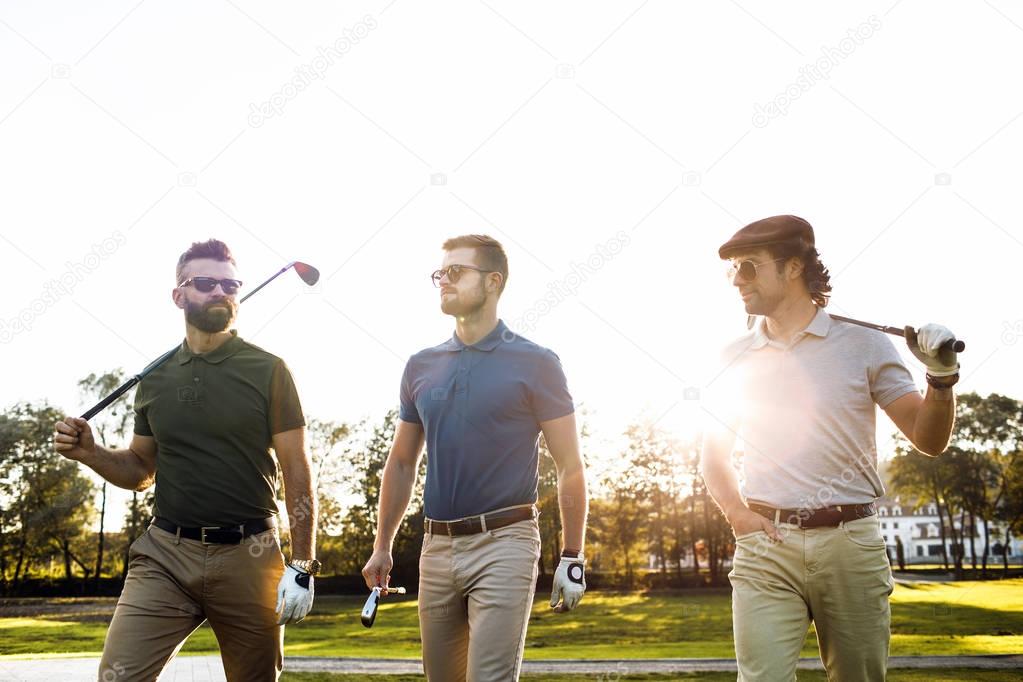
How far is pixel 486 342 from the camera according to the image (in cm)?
466

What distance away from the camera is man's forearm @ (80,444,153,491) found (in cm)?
458

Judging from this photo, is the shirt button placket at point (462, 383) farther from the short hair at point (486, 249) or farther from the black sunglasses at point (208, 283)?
the black sunglasses at point (208, 283)

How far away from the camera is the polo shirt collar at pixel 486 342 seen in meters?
4.63

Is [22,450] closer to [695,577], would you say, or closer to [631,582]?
[631,582]

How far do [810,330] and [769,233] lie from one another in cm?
50

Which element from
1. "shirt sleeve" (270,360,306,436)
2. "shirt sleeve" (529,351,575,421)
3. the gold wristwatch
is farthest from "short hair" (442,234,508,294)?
the gold wristwatch

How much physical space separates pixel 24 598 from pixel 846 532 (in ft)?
158

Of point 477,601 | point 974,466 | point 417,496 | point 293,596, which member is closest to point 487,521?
point 477,601

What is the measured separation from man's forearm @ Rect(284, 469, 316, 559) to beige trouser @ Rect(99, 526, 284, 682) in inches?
6.5

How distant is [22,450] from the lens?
144 ft

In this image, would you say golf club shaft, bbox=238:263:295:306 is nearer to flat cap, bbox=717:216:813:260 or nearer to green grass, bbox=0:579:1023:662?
flat cap, bbox=717:216:813:260

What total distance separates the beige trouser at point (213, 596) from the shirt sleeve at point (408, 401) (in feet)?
3.27

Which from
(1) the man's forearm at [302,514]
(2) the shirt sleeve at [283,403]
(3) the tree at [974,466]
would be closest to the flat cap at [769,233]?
(2) the shirt sleeve at [283,403]

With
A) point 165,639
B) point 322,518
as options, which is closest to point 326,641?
point 322,518
